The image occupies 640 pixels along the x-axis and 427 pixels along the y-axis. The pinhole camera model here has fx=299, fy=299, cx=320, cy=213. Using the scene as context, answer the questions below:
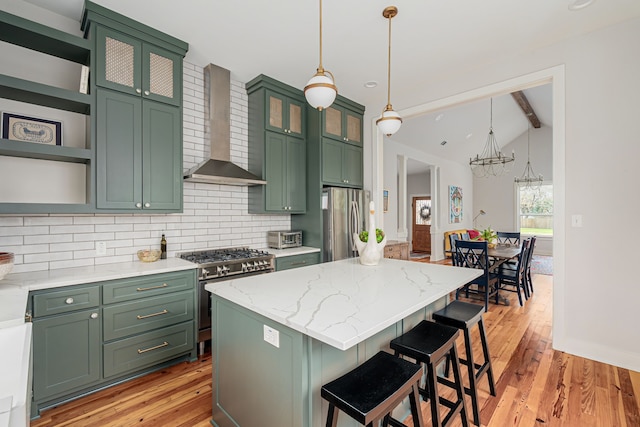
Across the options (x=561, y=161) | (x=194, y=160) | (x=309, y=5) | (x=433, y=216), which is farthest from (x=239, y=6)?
(x=433, y=216)

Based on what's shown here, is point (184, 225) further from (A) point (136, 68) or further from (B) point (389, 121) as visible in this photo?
(B) point (389, 121)

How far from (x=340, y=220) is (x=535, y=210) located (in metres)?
8.54

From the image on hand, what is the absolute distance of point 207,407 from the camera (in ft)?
6.61

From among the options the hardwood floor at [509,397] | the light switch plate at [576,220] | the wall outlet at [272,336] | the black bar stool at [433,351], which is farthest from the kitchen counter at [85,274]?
the light switch plate at [576,220]

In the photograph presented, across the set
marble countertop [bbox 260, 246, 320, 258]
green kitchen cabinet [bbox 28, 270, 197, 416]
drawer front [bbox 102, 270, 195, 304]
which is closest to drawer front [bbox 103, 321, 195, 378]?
green kitchen cabinet [bbox 28, 270, 197, 416]

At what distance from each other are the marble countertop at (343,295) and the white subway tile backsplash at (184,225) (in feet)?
4.88

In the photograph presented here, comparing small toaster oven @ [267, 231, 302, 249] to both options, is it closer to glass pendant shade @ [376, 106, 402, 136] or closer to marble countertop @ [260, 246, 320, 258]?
marble countertop @ [260, 246, 320, 258]

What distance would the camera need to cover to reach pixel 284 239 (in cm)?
371

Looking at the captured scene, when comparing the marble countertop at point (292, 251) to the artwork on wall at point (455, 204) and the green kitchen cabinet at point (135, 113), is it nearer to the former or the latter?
the green kitchen cabinet at point (135, 113)

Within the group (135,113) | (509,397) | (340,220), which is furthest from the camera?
(340,220)

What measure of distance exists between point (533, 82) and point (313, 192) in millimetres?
2607

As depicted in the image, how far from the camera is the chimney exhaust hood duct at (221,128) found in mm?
3104

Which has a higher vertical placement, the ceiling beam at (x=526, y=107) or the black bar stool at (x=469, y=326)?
the ceiling beam at (x=526, y=107)

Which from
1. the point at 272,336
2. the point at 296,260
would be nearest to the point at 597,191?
the point at 296,260
